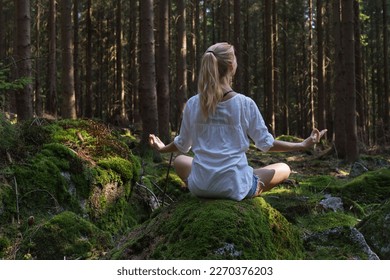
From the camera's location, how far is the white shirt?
12.0 feet

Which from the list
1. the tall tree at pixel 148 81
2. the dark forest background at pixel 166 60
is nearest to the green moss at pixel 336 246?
the dark forest background at pixel 166 60

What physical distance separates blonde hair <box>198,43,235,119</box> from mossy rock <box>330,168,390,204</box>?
472 centimetres

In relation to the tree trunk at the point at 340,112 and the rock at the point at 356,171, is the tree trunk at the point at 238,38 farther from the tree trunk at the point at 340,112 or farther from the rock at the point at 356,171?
the rock at the point at 356,171

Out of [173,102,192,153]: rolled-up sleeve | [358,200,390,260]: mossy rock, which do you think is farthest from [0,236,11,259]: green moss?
[358,200,390,260]: mossy rock

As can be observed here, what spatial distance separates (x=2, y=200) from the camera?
4.81m

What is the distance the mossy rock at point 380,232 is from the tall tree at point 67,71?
11.1 meters

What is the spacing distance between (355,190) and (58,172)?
16.6 ft

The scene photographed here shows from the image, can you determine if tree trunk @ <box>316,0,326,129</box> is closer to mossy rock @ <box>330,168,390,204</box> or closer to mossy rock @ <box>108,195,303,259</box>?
mossy rock @ <box>330,168,390,204</box>

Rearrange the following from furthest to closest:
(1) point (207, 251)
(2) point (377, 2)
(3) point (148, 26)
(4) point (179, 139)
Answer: (2) point (377, 2) → (3) point (148, 26) → (4) point (179, 139) → (1) point (207, 251)

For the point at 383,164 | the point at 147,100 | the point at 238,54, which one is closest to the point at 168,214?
the point at 147,100

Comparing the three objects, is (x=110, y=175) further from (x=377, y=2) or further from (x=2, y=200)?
(x=377, y=2)

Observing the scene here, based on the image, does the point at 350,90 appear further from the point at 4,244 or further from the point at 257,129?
the point at 4,244

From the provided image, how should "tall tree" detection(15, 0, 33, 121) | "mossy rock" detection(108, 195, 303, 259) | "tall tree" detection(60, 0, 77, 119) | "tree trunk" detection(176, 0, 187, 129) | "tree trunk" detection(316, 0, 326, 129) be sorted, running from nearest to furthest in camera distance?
"mossy rock" detection(108, 195, 303, 259)
"tall tree" detection(15, 0, 33, 121)
"tall tree" detection(60, 0, 77, 119)
"tree trunk" detection(176, 0, 187, 129)
"tree trunk" detection(316, 0, 326, 129)

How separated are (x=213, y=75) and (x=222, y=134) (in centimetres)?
49
